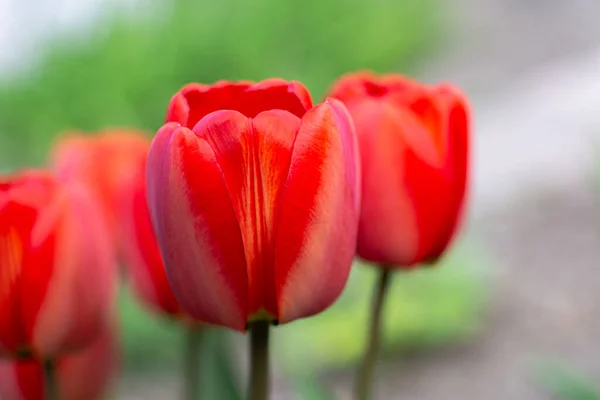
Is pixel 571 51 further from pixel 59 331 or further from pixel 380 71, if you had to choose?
pixel 59 331

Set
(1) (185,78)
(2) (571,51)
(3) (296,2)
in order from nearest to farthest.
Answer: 1. (1) (185,78)
2. (3) (296,2)
3. (2) (571,51)

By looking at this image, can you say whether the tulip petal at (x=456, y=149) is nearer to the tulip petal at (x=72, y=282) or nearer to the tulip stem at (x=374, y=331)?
the tulip stem at (x=374, y=331)

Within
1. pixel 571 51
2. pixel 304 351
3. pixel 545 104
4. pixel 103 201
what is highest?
pixel 571 51

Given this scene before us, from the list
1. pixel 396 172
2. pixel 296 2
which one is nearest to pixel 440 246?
pixel 396 172

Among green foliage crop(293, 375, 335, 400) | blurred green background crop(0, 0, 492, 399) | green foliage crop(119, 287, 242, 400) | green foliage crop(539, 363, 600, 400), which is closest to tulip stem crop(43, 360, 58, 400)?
green foliage crop(293, 375, 335, 400)

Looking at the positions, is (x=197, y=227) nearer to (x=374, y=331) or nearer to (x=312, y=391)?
(x=374, y=331)

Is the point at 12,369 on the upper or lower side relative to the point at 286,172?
lower
